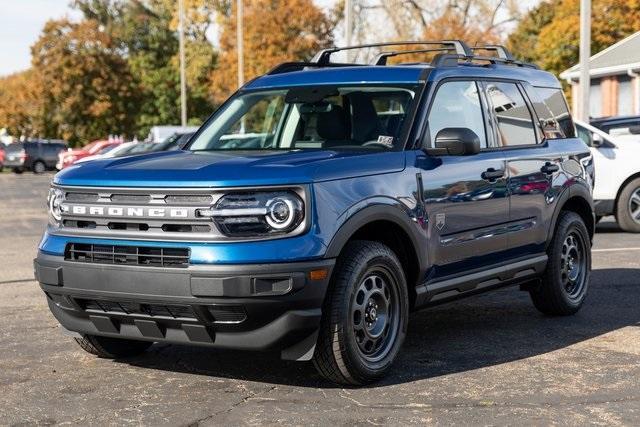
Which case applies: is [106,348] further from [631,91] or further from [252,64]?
[252,64]

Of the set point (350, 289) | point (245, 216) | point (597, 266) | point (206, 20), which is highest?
point (206, 20)

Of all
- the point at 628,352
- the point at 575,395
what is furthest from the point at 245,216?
the point at 628,352

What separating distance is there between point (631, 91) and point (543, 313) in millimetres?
30037

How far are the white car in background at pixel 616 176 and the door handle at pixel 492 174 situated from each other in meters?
7.96

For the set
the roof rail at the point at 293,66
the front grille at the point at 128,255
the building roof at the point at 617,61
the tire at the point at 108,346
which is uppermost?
the building roof at the point at 617,61

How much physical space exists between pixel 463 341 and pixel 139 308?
251cm

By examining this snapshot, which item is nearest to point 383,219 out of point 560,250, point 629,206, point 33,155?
point 560,250

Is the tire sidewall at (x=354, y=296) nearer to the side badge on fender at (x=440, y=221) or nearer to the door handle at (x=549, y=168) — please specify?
the side badge on fender at (x=440, y=221)

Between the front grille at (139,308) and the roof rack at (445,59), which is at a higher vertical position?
the roof rack at (445,59)

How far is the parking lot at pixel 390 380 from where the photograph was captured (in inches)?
209

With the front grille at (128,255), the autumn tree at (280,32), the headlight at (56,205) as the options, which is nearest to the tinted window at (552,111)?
the front grille at (128,255)

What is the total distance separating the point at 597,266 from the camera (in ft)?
36.1

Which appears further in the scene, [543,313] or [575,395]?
[543,313]

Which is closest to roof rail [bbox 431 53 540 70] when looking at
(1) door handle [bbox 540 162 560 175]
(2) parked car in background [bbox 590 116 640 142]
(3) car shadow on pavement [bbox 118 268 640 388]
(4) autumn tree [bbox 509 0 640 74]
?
(1) door handle [bbox 540 162 560 175]
